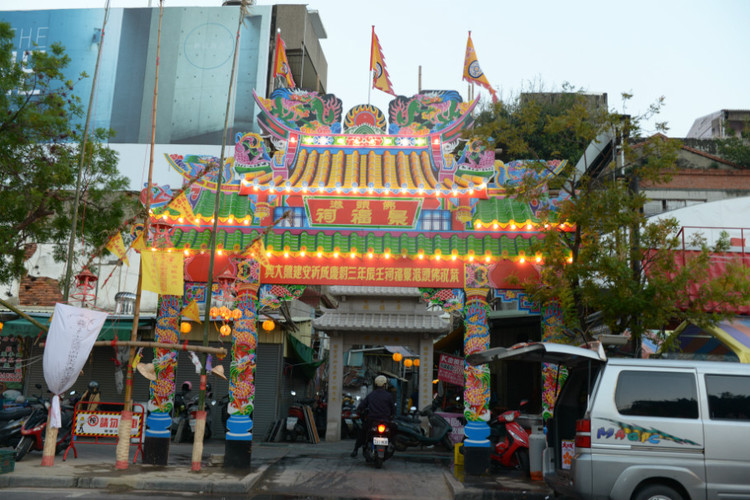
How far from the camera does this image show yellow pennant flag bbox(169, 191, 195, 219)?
12.0m

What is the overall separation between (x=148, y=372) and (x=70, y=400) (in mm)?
3369

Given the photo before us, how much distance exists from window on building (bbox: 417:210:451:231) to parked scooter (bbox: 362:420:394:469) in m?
3.73

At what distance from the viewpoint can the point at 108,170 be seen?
45.2 feet

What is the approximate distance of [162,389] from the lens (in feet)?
38.0

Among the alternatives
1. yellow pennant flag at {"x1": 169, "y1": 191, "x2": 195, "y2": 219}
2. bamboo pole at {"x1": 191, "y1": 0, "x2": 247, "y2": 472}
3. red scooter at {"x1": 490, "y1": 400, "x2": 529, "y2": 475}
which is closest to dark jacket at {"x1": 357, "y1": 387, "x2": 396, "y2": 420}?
red scooter at {"x1": 490, "y1": 400, "x2": 529, "y2": 475}

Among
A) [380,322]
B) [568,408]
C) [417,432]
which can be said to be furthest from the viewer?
[380,322]

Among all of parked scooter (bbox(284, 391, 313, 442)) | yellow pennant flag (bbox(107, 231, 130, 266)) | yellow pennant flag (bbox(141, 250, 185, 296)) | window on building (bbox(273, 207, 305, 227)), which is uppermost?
window on building (bbox(273, 207, 305, 227))

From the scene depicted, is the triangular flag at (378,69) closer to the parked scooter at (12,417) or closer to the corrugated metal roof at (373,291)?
the corrugated metal roof at (373,291)

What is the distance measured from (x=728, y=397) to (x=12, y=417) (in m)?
11.5

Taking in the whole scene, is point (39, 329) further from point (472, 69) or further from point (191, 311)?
point (472, 69)

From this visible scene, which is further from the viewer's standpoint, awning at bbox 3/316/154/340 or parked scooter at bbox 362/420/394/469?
awning at bbox 3/316/154/340

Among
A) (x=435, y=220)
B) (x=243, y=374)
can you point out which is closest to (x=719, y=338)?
(x=435, y=220)

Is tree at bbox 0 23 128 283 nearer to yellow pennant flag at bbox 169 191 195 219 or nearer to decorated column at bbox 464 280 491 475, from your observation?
yellow pennant flag at bbox 169 191 195 219

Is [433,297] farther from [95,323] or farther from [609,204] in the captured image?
[95,323]
